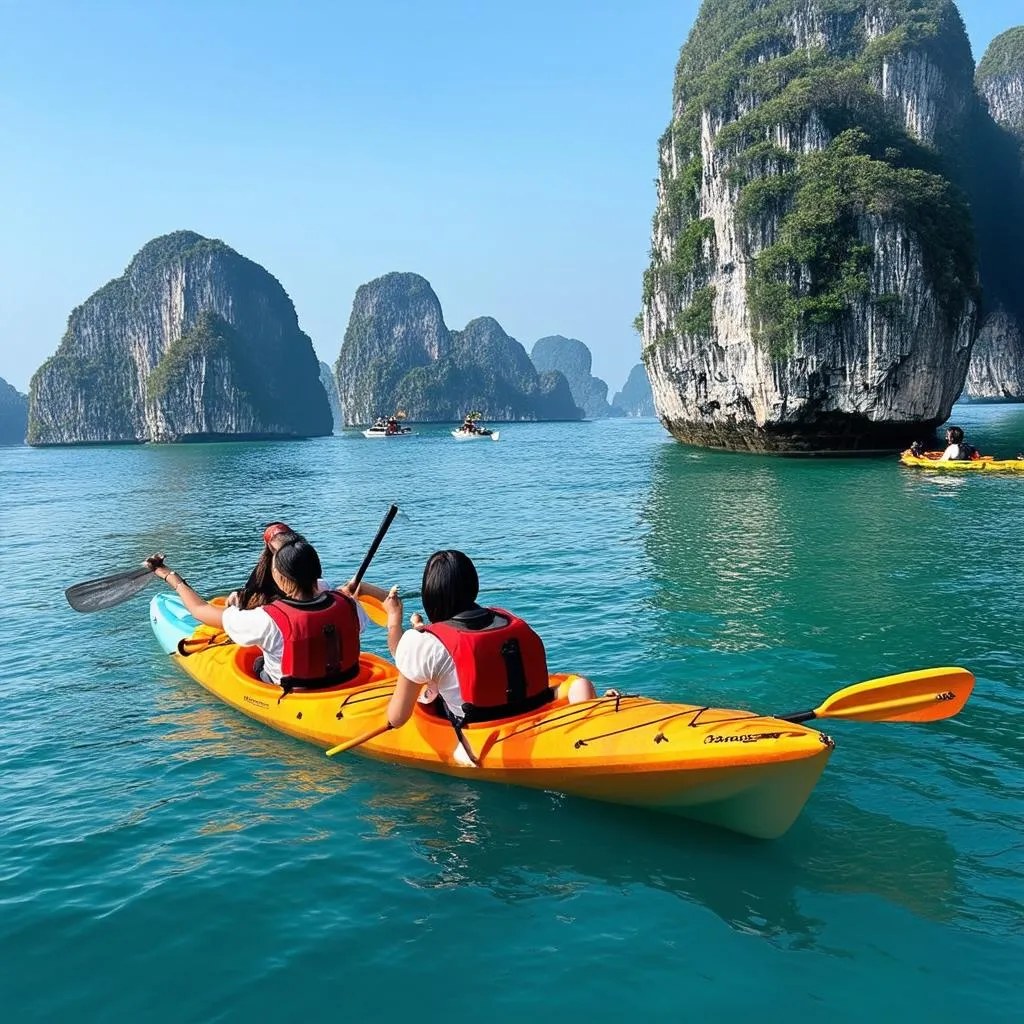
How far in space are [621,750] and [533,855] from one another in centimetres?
80

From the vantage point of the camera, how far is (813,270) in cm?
3656

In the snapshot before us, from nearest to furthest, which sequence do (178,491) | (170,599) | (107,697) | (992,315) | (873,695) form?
1. (873,695)
2. (107,697)
3. (170,599)
4. (178,491)
5. (992,315)

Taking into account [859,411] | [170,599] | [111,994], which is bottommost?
[111,994]

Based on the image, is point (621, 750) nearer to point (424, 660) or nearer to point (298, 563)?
point (424, 660)

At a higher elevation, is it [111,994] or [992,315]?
[992,315]

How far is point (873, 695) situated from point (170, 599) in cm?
840

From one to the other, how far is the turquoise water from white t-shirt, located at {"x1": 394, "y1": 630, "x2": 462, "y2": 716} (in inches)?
36.1

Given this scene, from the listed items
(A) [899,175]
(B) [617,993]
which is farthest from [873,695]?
(A) [899,175]

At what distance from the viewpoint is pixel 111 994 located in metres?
3.96

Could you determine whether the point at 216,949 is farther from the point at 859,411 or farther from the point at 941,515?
the point at 859,411

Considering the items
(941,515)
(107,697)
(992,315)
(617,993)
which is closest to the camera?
(617,993)

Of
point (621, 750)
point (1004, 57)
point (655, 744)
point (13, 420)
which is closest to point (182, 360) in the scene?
point (13, 420)

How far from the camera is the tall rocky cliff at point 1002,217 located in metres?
70.0

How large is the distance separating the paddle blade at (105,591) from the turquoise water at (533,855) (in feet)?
2.67
